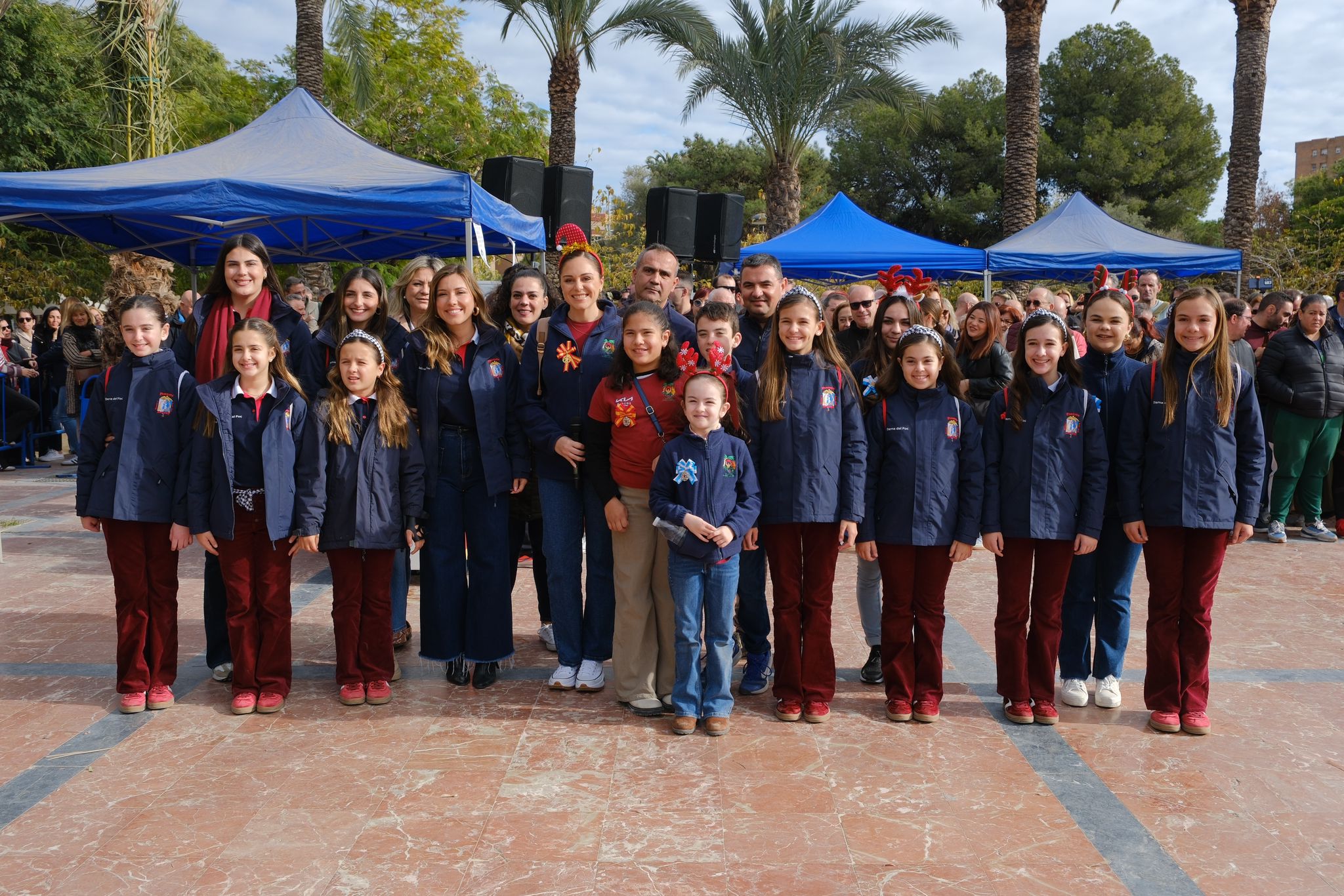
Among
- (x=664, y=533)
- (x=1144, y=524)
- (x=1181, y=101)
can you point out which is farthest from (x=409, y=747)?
(x=1181, y=101)

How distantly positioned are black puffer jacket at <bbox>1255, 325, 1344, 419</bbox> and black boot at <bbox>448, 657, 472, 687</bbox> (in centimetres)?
653

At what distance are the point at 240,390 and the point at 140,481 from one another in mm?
544

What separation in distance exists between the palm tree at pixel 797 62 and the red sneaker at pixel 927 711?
17625mm

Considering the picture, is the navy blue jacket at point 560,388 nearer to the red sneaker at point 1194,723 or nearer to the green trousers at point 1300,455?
the red sneaker at point 1194,723

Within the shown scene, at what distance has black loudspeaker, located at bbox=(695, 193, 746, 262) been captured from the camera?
11.7 meters

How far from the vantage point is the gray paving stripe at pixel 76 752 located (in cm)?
342

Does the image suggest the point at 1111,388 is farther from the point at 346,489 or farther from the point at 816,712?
the point at 346,489

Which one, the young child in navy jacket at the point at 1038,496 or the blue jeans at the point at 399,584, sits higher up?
the young child in navy jacket at the point at 1038,496

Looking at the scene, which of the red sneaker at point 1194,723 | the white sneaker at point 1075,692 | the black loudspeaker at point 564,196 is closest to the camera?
the red sneaker at point 1194,723

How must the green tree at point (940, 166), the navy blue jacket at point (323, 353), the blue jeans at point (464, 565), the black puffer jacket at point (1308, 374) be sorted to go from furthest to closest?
the green tree at point (940, 166)
the black puffer jacket at point (1308, 374)
the navy blue jacket at point (323, 353)
the blue jeans at point (464, 565)

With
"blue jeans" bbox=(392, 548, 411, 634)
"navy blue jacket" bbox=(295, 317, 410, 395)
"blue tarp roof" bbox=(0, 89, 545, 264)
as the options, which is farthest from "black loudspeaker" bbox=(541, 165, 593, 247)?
"blue jeans" bbox=(392, 548, 411, 634)

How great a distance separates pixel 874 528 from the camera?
→ 13.6 feet

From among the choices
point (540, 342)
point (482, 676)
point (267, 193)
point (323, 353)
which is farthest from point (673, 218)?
point (482, 676)

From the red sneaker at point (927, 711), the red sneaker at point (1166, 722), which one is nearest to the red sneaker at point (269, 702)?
the red sneaker at point (927, 711)
